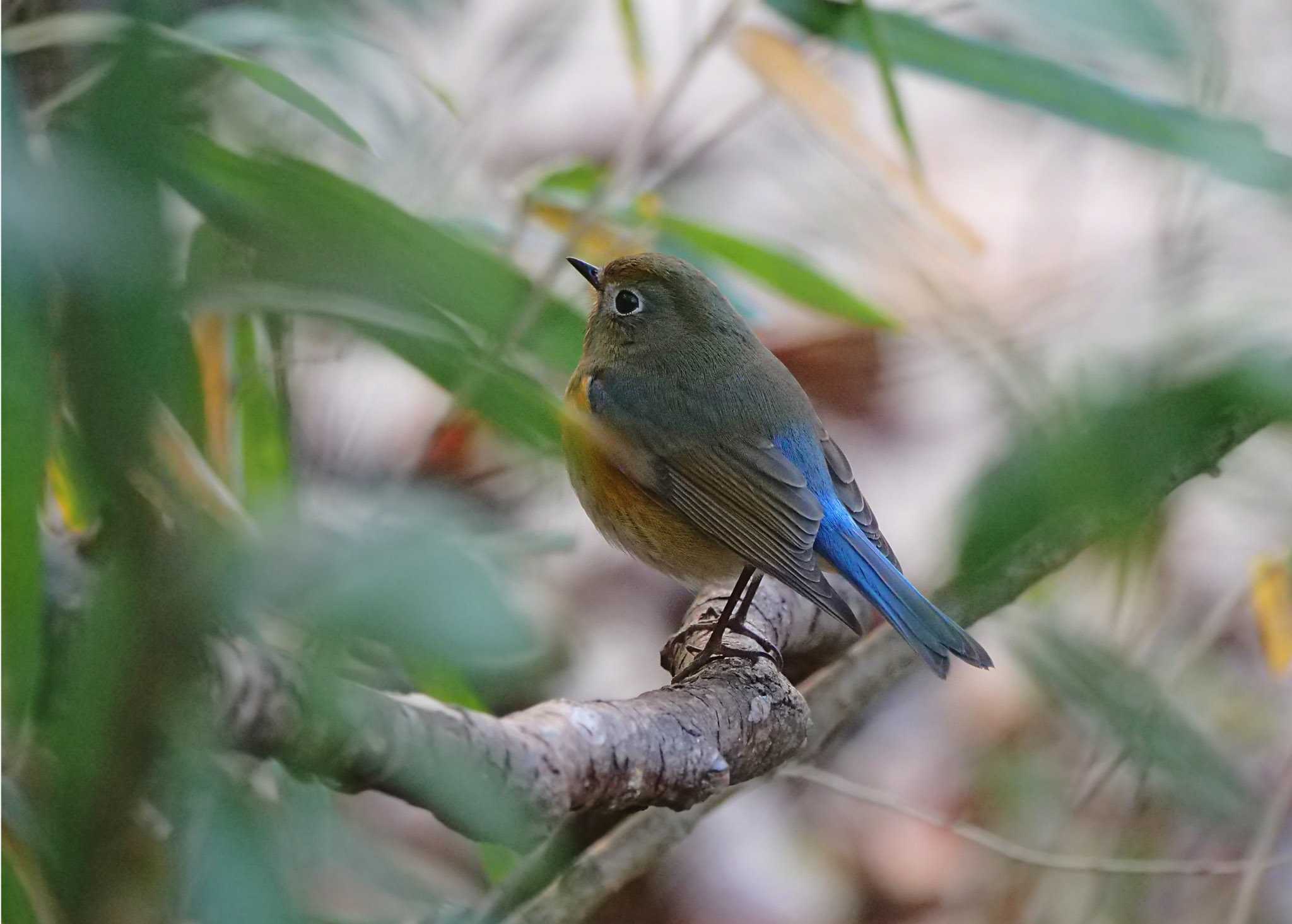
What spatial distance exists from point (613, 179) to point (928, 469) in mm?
1304

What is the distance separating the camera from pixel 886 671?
62.3 inches

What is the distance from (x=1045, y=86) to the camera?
1.30m

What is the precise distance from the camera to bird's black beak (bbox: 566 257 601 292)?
1.69 metres

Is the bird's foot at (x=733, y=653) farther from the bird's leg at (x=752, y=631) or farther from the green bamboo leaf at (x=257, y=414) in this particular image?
the green bamboo leaf at (x=257, y=414)

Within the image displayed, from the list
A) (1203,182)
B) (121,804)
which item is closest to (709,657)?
(1203,182)

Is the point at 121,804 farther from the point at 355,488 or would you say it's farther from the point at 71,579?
the point at 355,488

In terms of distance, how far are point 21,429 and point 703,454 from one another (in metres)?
0.98

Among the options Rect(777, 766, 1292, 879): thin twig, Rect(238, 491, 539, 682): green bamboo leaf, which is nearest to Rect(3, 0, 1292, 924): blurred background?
Rect(238, 491, 539, 682): green bamboo leaf

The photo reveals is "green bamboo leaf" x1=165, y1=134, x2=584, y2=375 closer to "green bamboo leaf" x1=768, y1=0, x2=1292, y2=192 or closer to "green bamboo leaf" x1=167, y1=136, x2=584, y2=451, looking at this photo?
"green bamboo leaf" x1=167, y1=136, x2=584, y2=451

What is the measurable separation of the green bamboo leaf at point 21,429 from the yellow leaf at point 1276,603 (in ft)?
4.52

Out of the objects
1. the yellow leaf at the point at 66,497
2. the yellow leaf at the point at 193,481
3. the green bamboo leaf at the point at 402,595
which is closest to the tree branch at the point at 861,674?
the green bamboo leaf at the point at 402,595

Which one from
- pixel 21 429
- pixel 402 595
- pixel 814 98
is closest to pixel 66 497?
pixel 21 429

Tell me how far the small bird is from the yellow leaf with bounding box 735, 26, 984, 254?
277mm

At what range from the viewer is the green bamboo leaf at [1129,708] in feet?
3.55
